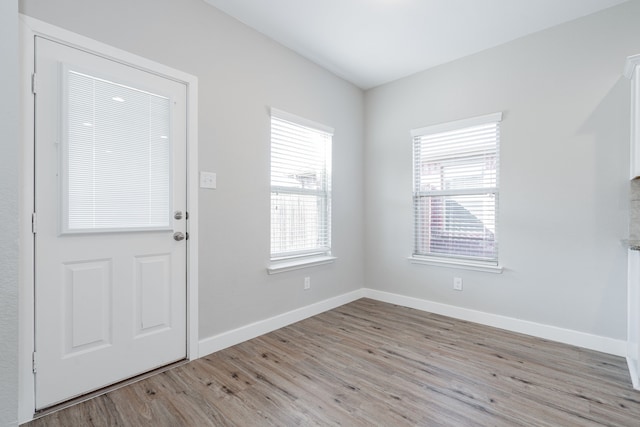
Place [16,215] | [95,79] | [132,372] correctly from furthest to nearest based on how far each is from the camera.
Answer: [132,372], [95,79], [16,215]

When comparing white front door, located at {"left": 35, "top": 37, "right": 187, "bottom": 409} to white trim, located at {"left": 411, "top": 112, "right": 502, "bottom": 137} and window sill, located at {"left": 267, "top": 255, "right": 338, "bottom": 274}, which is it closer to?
window sill, located at {"left": 267, "top": 255, "right": 338, "bottom": 274}

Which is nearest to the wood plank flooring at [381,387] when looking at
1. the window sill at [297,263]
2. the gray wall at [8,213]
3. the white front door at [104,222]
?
the white front door at [104,222]

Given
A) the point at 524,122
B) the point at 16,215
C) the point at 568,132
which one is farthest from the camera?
the point at 524,122

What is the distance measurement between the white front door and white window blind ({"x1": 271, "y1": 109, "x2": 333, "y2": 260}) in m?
0.91

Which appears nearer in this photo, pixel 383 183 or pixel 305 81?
pixel 305 81

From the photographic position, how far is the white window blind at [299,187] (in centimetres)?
296

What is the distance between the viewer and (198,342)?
232 centimetres

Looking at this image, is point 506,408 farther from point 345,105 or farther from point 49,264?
point 345,105

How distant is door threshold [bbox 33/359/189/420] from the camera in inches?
66.1

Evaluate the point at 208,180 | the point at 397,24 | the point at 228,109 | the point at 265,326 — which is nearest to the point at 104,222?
the point at 208,180

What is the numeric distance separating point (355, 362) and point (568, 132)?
101 inches

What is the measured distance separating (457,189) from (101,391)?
11.0 feet

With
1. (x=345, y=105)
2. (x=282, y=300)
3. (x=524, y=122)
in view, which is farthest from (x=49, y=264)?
(x=524, y=122)

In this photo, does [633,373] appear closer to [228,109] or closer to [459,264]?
[459,264]
